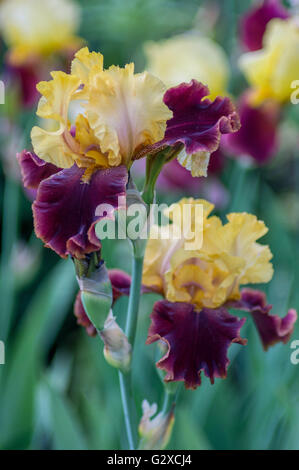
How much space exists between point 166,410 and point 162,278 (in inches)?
6.8

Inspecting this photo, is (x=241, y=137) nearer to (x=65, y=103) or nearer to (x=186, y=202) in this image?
(x=186, y=202)

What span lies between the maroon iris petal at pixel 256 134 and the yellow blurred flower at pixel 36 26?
0.80 m

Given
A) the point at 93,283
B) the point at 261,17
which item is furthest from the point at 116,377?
the point at 261,17

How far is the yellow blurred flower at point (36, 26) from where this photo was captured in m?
1.97

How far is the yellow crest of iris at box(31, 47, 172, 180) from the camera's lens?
1.93 ft

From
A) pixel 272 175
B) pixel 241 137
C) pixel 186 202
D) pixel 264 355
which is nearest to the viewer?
pixel 186 202

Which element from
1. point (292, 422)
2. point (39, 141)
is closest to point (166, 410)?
point (39, 141)

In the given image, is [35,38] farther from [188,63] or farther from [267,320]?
[267,320]

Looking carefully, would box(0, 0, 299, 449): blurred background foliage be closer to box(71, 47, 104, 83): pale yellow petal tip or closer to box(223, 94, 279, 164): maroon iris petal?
box(223, 94, 279, 164): maroon iris petal

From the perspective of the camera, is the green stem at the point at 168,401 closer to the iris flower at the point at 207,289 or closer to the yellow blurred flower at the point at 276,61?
the iris flower at the point at 207,289

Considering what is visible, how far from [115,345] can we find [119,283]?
130 millimetres

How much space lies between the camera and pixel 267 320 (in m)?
0.74

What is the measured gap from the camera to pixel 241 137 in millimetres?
1525

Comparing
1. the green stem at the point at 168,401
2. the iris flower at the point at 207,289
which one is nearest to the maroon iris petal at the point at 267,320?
the iris flower at the point at 207,289
